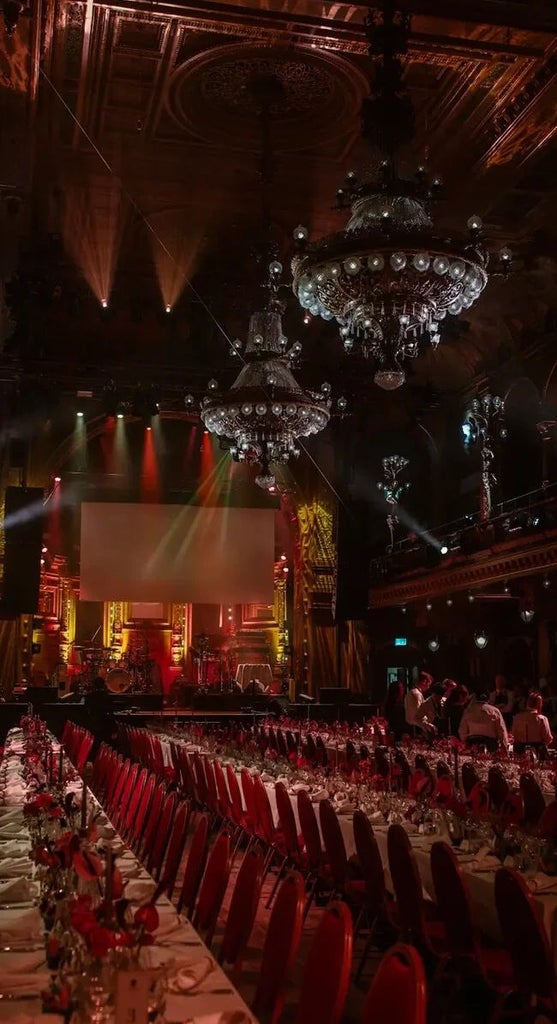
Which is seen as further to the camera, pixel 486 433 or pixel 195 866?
pixel 486 433

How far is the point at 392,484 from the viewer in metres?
20.8

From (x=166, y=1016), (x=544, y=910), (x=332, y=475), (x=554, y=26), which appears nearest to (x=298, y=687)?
(x=332, y=475)

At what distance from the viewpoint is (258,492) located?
25.6m

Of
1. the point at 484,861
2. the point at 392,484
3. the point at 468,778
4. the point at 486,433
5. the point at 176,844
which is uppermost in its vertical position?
the point at 486,433

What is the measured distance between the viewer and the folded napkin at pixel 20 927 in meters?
3.23

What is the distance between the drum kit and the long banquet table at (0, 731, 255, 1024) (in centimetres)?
1784

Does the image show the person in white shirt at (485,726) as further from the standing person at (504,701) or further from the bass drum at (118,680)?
the bass drum at (118,680)

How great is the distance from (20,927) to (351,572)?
15.1 metres

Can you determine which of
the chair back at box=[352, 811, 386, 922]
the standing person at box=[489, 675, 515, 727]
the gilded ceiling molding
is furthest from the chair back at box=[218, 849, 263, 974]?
the gilded ceiling molding

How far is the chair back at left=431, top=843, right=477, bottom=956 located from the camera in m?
4.07

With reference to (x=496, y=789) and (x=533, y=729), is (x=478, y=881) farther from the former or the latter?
(x=533, y=729)

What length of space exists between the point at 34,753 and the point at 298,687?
12.7m

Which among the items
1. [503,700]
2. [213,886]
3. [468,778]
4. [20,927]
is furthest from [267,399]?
[503,700]

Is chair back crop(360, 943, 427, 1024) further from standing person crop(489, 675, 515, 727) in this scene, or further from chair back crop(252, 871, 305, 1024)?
standing person crop(489, 675, 515, 727)
